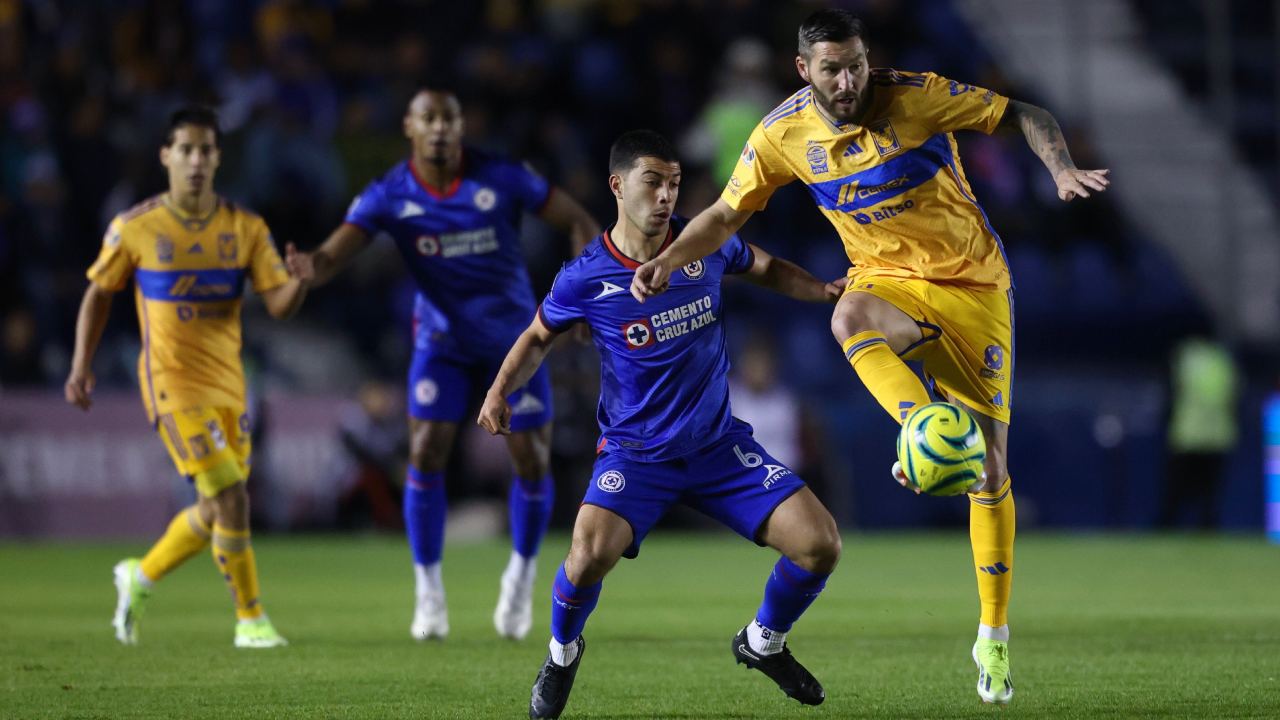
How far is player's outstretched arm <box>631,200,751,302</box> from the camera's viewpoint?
6.32m

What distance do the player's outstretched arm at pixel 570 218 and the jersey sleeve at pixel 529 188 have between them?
0.03 m

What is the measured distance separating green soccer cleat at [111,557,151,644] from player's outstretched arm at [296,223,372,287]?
1.76 m

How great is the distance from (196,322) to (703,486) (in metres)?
3.39

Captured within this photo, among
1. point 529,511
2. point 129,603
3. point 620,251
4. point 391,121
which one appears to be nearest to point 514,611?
point 529,511

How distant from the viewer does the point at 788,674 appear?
21.2 ft

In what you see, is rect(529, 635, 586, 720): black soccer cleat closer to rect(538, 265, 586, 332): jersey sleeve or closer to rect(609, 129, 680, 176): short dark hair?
rect(538, 265, 586, 332): jersey sleeve

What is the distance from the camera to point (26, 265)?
16.6 m

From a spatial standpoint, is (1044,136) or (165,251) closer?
(1044,136)

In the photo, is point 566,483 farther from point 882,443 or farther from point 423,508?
point 423,508

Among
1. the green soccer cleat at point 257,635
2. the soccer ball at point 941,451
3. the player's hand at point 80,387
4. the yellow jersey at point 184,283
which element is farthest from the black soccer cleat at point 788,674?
the player's hand at point 80,387

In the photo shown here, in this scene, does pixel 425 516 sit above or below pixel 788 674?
below

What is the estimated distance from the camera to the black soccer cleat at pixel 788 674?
21.1 feet

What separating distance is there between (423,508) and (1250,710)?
453cm

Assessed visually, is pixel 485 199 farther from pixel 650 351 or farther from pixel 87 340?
pixel 650 351
